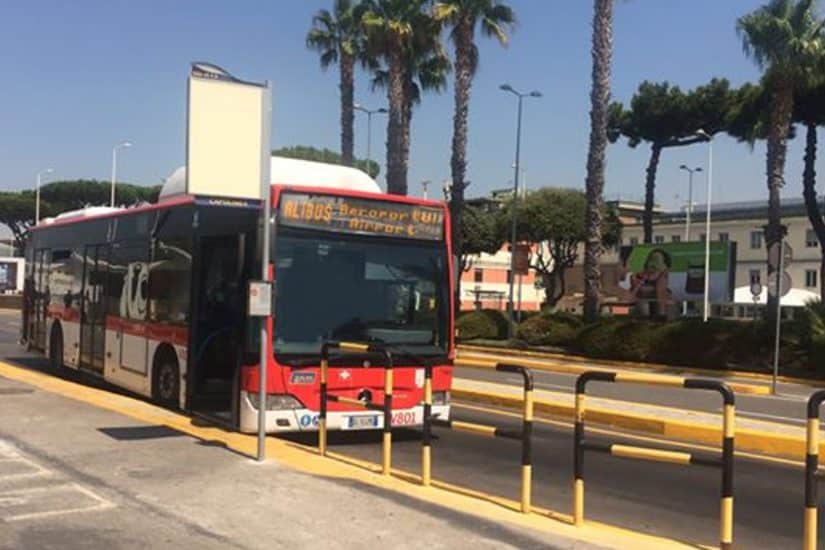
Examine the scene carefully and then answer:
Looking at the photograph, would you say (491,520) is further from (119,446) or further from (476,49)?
(476,49)

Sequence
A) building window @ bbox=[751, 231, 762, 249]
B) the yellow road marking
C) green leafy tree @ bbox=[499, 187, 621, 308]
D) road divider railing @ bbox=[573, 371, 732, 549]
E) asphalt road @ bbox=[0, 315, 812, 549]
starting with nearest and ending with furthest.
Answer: road divider railing @ bbox=[573, 371, 732, 549] < the yellow road marking < asphalt road @ bbox=[0, 315, 812, 549] < green leafy tree @ bbox=[499, 187, 621, 308] < building window @ bbox=[751, 231, 762, 249]

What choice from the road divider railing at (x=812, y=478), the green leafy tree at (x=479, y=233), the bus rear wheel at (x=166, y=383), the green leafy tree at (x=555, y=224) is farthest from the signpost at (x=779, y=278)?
the green leafy tree at (x=479, y=233)

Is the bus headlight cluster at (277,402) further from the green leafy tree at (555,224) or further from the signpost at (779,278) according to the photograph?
the green leafy tree at (555,224)

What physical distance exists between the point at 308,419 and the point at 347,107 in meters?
30.3

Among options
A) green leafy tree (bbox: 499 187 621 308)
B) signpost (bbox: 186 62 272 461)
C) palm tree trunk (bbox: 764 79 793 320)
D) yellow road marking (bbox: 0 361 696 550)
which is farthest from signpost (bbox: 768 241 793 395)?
green leafy tree (bbox: 499 187 621 308)

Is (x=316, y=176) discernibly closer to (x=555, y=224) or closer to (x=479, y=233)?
(x=555, y=224)

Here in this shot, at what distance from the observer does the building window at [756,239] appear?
253 feet

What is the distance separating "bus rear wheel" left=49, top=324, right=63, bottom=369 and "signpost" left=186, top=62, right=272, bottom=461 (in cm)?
992

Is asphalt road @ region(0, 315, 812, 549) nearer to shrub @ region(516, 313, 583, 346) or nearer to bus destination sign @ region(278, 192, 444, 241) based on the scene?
bus destination sign @ region(278, 192, 444, 241)

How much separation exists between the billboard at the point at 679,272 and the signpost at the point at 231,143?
140 ft

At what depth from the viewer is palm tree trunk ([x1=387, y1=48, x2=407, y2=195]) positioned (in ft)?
119

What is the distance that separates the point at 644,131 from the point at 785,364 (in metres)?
32.1

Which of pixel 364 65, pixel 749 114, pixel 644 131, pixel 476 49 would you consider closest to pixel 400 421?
pixel 476 49

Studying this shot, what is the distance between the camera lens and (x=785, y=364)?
26891 mm
